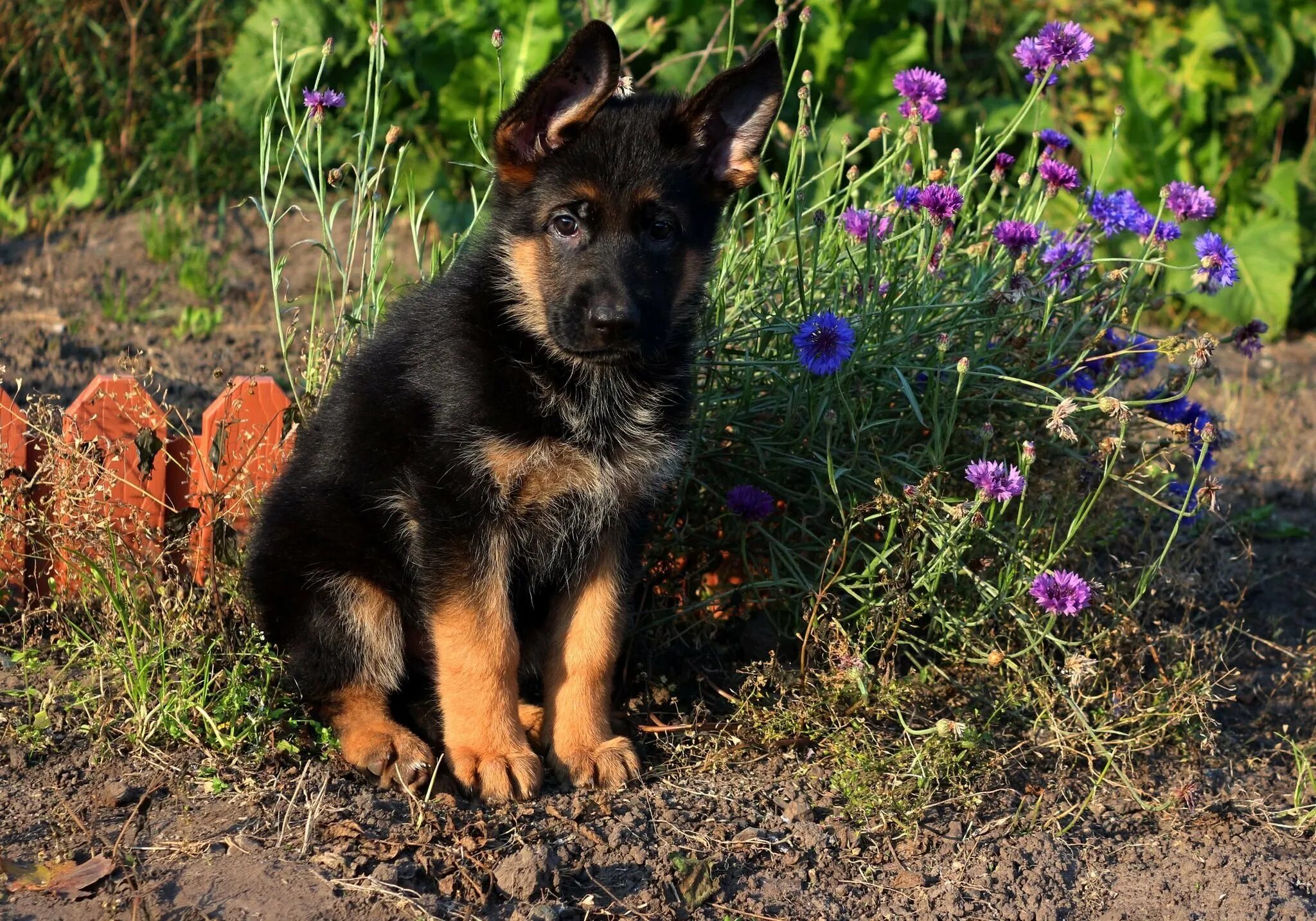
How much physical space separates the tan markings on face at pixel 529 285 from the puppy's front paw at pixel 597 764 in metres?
1.09

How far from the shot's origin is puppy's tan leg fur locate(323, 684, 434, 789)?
352cm

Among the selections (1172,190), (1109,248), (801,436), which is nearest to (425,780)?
(801,436)

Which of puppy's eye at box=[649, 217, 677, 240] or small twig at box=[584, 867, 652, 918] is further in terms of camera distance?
puppy's eye at box=[649, 217, 677, 240]

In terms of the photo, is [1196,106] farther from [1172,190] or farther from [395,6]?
[395,6]

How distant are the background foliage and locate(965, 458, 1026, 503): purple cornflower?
363 centimetres

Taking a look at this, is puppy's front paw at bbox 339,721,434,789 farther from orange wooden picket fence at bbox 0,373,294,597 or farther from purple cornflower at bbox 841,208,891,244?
purple cornflower at bbox 841,208,891,244

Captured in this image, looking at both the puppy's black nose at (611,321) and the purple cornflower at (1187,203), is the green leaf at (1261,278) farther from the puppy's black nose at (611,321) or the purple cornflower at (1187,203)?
the puppy's black nose at (611,321)

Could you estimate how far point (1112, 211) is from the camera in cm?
449

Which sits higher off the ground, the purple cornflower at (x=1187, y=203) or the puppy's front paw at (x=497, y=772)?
the purple cornflower at (x=1187, y=203)

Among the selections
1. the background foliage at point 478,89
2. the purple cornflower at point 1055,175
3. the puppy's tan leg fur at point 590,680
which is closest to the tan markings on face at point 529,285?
the puppy's tan leg fur at point 590,680

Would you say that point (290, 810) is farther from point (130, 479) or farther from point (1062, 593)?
point (1062, 593)

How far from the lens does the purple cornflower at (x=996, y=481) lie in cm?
356

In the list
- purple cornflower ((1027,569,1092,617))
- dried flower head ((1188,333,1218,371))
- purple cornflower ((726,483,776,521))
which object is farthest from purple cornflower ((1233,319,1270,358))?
purple cornflower ((726,483,776,521))

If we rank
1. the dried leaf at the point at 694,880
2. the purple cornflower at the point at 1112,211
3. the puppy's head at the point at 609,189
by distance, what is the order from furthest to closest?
the purple cornflower at the point at 1112,211, the puppy's head at the point at 609,189, the dried leaf at the point at 694,880
